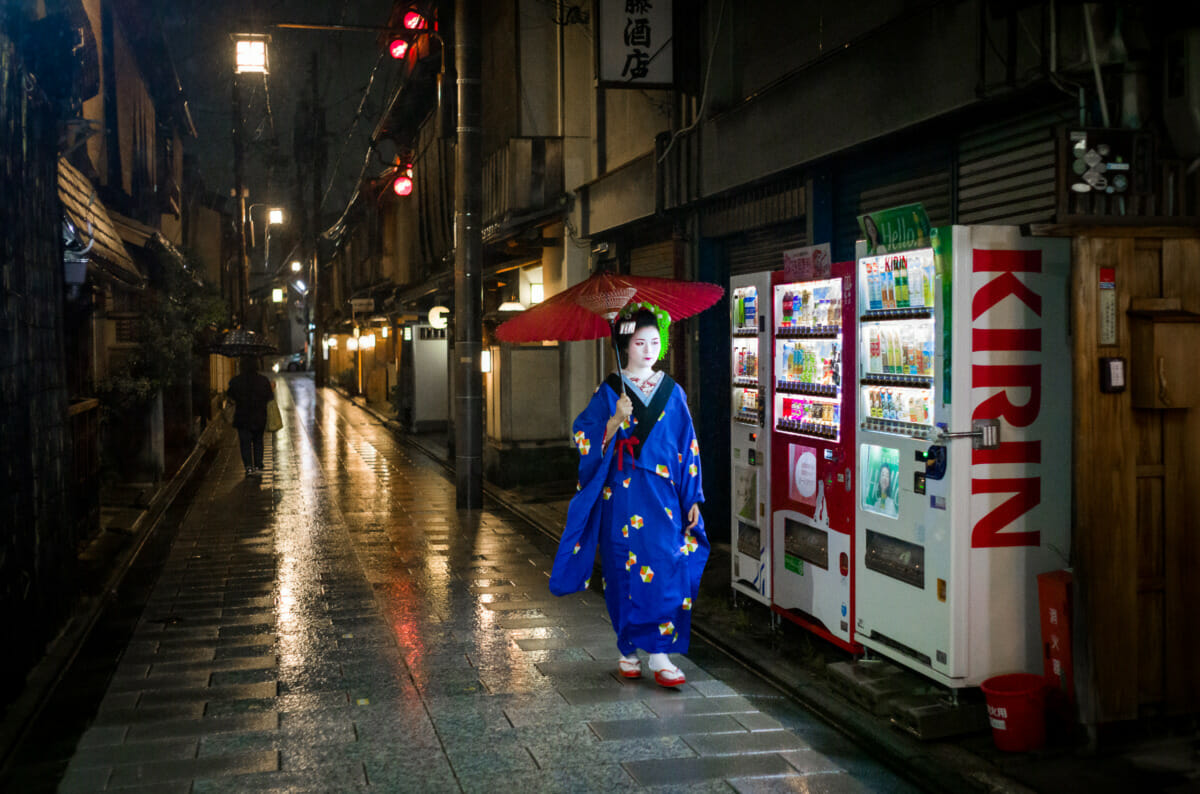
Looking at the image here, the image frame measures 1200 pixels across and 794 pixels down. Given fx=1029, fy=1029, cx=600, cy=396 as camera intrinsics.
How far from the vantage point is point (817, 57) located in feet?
32.9

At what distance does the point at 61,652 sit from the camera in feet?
27.5

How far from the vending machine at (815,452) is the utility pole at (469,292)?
861 cm

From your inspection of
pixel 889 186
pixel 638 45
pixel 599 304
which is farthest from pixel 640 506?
pixel 638 45

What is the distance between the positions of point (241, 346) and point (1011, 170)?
2120 cm

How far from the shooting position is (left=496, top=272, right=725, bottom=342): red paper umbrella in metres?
7.79

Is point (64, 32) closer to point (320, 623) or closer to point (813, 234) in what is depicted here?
point (320, 623)

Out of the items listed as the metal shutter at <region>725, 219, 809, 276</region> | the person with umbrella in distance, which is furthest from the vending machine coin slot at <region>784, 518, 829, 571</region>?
the person with umbrella in distance

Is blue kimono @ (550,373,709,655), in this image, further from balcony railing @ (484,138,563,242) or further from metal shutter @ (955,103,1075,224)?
balcony railing @ (484,138,563,242)

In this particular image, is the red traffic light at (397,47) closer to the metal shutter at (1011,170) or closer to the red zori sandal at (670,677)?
the metal shutter at (1011,170)

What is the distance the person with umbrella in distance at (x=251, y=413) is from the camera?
2070cm

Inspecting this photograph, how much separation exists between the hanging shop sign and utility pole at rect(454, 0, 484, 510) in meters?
3.82

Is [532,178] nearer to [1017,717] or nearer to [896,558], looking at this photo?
[896,558]

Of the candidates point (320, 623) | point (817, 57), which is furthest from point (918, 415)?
point (320, 623)

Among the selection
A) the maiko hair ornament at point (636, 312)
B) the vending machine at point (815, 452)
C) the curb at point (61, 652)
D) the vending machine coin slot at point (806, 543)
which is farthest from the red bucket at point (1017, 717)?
the curb at point (61, 652)
